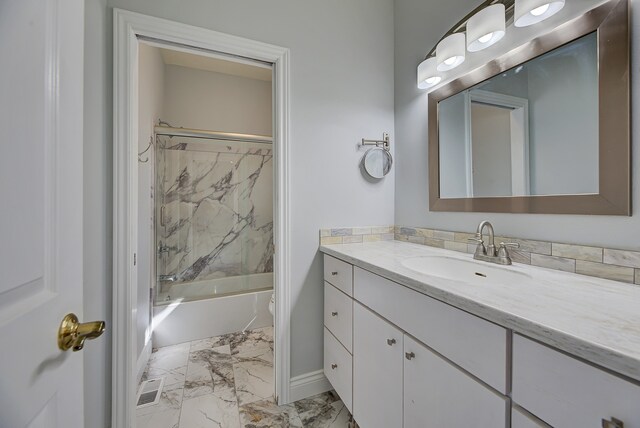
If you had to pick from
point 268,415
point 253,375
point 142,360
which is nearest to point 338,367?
point 268,415

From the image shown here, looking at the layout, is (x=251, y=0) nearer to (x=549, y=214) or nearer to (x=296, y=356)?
(x=549, y=214)

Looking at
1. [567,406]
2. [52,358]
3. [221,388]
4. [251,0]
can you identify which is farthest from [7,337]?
[251,0]

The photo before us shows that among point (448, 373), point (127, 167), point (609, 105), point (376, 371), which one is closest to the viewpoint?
point (448, 373)

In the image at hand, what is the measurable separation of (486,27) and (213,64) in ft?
8.23

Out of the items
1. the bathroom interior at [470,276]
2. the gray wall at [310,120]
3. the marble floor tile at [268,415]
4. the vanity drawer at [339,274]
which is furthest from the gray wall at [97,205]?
the vanity drawer at [339,274]

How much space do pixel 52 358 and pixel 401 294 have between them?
0.92m

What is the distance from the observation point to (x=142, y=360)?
1.75 m

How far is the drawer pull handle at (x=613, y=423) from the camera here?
0.44m

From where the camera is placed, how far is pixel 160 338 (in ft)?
6.84

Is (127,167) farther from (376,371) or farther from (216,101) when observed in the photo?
(216,101)

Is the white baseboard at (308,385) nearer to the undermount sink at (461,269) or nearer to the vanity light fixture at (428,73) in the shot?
the undermount sink at (461,269)

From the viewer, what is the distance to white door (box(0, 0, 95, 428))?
1.17 ft

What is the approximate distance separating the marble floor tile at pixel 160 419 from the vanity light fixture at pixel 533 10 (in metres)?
2.50

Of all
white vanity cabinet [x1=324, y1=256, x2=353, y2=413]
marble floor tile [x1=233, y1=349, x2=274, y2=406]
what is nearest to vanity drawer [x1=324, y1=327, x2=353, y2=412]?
white vanity cabinet [x1=324, y1=256, x2=353, y2=413]
